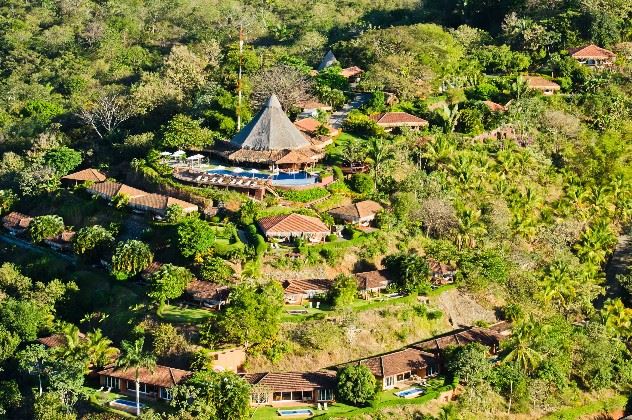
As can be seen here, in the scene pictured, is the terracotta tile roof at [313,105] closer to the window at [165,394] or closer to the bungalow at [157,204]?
the bungalow at [157,204]

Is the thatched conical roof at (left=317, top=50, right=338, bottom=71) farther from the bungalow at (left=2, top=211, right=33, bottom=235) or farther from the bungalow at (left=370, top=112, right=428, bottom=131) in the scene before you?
the bungalow at (left=2, top=211, right=33, bottom=235)

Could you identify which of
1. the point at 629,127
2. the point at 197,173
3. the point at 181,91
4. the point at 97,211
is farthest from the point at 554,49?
the point at 97,211

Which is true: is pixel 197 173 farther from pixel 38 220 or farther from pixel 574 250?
pixel 574 250

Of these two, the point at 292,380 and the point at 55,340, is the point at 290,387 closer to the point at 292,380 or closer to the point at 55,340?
the point at 292,380

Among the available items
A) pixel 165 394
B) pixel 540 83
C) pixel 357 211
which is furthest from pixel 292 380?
pixel 540 83

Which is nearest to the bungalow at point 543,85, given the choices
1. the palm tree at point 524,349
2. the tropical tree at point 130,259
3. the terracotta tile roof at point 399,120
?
the terracotta tile roof at point 399,120

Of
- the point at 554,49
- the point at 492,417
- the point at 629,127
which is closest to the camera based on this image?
the point at 492,417

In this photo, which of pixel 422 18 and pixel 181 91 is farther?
pixel 422 18
